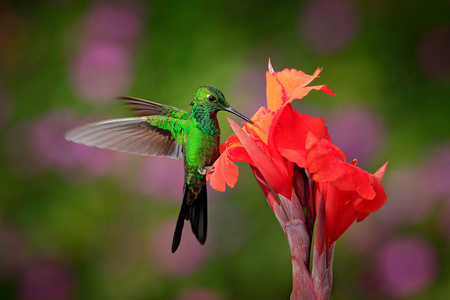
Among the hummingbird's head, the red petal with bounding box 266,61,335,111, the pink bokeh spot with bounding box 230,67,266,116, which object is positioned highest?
the pink bokeh spot with bounding box 230,67,266,116

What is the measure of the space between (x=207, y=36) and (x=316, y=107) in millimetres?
362

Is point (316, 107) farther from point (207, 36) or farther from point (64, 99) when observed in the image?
point (64, 99)

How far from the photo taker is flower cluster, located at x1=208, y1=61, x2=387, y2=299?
0.37 m

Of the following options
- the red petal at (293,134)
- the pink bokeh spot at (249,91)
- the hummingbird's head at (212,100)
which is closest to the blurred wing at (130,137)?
the hummingbird's head at (212,100)

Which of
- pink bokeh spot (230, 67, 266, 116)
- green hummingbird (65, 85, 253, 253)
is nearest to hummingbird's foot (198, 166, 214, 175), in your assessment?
green hummingbird (65, 85, 253, 253)

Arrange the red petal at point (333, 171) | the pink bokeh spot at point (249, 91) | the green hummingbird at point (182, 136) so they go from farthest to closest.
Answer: the pink bokeh spot at point (249, 91) < the green hummingbird at point (182, 136) < the red petal at point (333, 171)

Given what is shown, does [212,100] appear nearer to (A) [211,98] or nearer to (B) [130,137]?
(A) [211,98]

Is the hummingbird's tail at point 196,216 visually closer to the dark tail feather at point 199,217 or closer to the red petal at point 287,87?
the dark tail feather at point 199,217

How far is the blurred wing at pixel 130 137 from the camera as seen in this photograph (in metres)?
0.50

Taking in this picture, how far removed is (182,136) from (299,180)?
0.19m

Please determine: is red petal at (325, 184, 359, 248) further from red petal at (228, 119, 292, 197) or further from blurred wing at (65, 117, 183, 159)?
blurred wing at (65, 117, 183, 159)

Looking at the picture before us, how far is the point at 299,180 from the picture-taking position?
1.32 feet

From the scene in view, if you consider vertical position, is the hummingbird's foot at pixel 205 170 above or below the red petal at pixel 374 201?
above

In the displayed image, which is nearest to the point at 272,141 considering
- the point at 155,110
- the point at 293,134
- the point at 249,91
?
the point at 293,134
